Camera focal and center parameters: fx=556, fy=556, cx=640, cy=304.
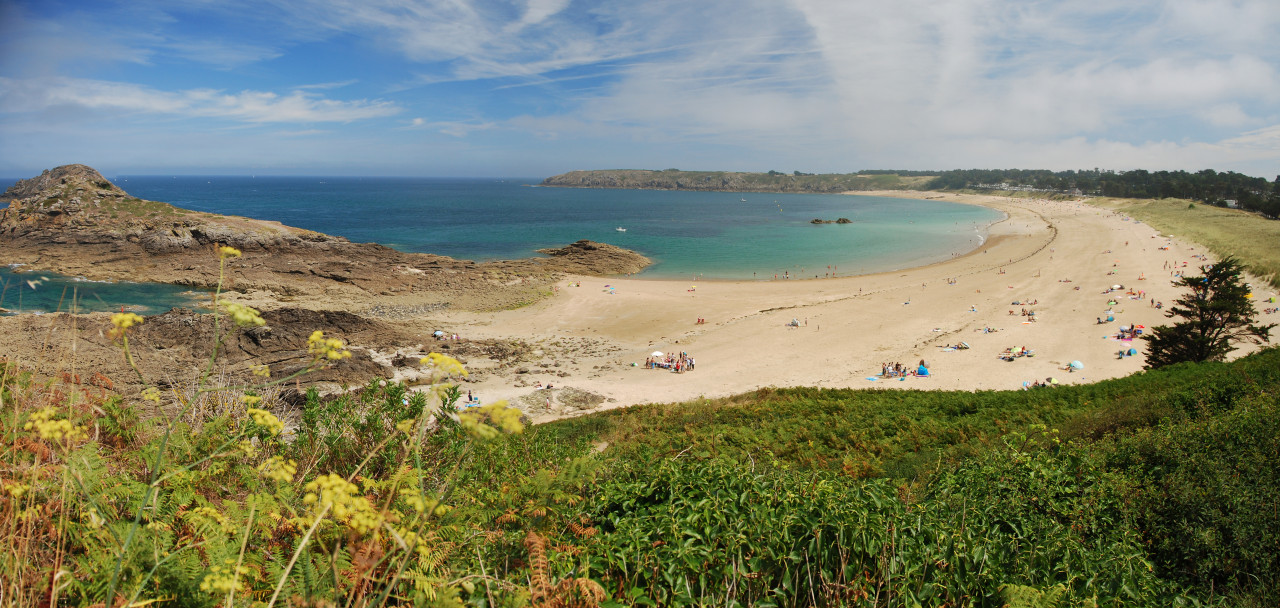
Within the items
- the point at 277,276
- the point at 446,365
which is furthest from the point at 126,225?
the point at 446,365

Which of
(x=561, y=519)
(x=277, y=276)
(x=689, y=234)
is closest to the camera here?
(x=561, y=519)

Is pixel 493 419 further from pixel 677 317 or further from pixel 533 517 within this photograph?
pixel 677 317

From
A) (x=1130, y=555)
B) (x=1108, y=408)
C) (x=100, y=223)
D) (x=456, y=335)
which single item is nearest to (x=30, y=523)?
(x=1130, y=555)

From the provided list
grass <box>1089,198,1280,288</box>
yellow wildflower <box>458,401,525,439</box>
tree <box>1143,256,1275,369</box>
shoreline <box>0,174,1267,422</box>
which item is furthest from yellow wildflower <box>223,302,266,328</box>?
grass <box>1089,198,1280,288</box>

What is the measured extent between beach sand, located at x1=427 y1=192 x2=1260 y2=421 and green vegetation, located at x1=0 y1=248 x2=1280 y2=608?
44.6 feet

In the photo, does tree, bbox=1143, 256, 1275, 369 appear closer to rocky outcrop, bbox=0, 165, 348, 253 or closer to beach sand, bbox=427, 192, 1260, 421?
beach sand, bbox=427, 192, 1260, 421

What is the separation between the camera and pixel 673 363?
23875 millimetres

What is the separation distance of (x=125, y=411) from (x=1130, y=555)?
788cm

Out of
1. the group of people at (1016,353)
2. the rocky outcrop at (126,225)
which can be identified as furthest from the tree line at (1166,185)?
the rocky outcrop at (126,225)

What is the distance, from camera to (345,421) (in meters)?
4.94

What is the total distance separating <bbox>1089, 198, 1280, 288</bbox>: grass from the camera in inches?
1447

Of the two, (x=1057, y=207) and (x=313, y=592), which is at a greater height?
(x=1057, y=207)

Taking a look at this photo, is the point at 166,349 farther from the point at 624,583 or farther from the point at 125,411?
the point at 624,583

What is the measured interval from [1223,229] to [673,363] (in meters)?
65.9
